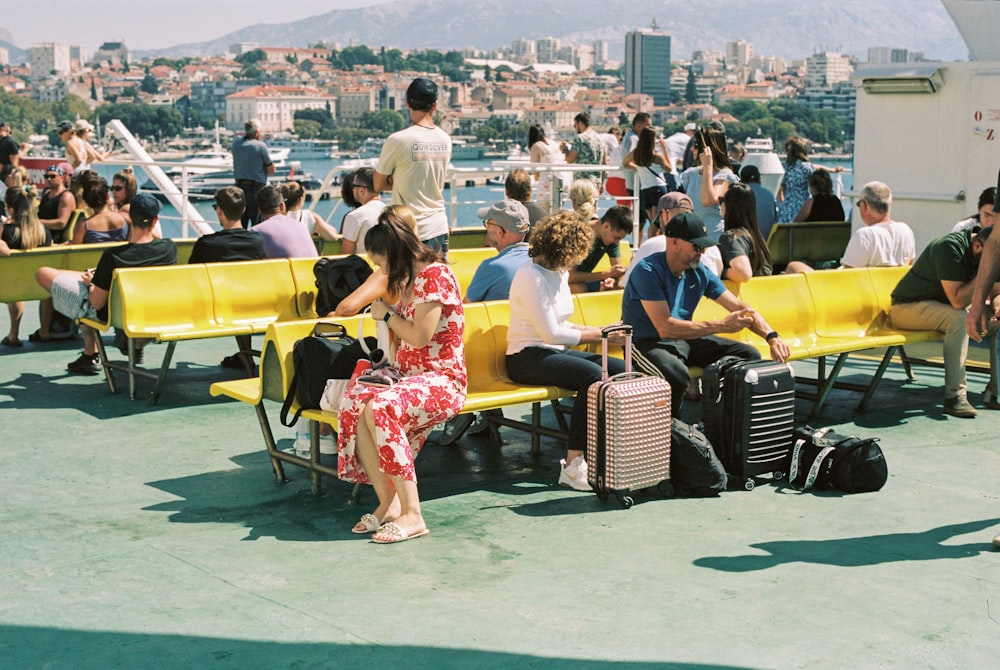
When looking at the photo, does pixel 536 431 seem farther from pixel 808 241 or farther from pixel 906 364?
pixel 808 241

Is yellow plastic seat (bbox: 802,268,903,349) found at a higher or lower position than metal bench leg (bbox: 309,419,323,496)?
higher

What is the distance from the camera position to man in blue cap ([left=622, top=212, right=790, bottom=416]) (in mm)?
6051

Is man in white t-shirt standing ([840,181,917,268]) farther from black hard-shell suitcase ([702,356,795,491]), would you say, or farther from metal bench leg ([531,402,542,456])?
metal bench leg ([531,402,542,456])

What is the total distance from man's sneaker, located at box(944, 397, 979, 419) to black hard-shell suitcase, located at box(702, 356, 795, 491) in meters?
1.83

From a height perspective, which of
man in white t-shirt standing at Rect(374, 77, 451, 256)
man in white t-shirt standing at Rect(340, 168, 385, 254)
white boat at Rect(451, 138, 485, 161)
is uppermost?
man in white t-shirt standing at Rect(374, 77, 451, 256)

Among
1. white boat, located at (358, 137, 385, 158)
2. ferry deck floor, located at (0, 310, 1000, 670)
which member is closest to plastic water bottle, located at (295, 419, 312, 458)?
ferry deck floor, located at (0, 310, 1000, 670)

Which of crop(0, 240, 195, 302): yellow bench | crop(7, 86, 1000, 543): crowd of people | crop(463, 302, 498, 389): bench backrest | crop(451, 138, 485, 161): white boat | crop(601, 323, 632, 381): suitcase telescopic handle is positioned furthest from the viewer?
crop(451, 138, 485, 161): white boat

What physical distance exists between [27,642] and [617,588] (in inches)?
76.8

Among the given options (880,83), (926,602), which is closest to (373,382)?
(926,602)

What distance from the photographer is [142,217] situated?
8.12 m

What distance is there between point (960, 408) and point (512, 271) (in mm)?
2778

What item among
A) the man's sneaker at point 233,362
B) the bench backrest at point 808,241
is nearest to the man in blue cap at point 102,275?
the man's sneaker at point 233,362

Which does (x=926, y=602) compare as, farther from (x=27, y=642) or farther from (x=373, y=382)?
(x=27, y=642)

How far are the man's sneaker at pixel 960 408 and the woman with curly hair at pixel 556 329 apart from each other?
2445mm
